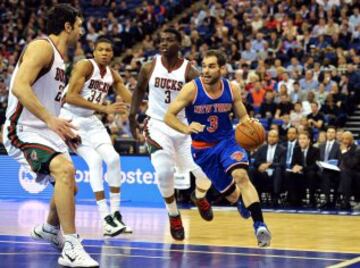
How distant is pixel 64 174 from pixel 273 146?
9.37 meters

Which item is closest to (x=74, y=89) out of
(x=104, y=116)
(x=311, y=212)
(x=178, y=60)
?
(x=178, y=60)

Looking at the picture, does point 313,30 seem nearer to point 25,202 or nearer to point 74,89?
point 25,202

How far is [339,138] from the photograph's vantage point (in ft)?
50.9

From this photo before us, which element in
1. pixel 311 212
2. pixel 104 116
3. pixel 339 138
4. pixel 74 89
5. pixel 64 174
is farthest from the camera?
pixel 104 116

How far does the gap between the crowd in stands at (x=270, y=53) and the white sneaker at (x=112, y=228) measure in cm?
635

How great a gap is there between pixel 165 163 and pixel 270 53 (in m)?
11.9

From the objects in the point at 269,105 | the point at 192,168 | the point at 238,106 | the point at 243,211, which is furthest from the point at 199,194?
the point at 269,105

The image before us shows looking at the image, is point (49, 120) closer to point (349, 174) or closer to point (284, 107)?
point (349, 174)

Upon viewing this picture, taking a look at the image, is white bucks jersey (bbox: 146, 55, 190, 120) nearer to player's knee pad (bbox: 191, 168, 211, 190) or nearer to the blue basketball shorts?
A: the blue basketball shorts

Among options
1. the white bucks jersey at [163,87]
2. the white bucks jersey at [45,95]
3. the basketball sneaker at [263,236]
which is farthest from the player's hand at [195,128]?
the white bucks jersey at [45,95]

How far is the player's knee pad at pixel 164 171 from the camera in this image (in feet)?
31.0

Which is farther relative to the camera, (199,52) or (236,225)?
(199,52)

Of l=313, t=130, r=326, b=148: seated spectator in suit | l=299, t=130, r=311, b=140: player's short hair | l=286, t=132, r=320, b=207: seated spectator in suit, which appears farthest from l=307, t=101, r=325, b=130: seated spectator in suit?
l=286, t=132, r=320, b=207: seated spectator in suit

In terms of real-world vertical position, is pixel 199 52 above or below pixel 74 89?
above
